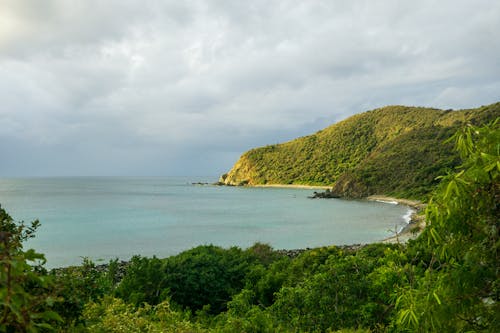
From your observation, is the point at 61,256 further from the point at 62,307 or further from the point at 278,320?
the point at 62,307

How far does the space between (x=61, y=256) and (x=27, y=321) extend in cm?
3401

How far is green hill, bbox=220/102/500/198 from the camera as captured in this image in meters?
92.9

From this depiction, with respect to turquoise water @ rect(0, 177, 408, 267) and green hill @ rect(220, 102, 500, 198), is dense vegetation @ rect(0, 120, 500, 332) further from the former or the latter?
green hill @ rect(220, 102, 500, 198)

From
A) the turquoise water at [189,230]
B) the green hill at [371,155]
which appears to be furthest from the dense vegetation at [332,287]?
the green hill at [371,155]

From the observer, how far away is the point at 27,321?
1732 millimetres

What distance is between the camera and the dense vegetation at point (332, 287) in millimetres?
2493

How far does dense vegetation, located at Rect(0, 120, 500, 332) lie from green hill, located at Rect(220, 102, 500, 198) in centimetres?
7173

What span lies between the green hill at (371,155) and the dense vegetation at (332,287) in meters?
71.7

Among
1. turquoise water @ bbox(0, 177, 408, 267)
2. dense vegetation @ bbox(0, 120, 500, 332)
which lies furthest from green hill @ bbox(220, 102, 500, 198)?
dense vegetation @ bbox(0, 120, 500, 332)

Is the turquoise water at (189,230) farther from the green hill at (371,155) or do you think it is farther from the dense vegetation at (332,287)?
the green hill at (371,155)

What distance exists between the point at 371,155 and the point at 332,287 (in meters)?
124

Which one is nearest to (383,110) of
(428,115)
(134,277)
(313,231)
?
(428,115)

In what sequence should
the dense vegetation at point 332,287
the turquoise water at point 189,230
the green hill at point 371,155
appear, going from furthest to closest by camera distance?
the green hill at point 371,155 → the turquoise water at point 189,230 → the dense vegetation at point 332,287

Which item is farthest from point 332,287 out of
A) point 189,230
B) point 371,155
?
point 371,155
